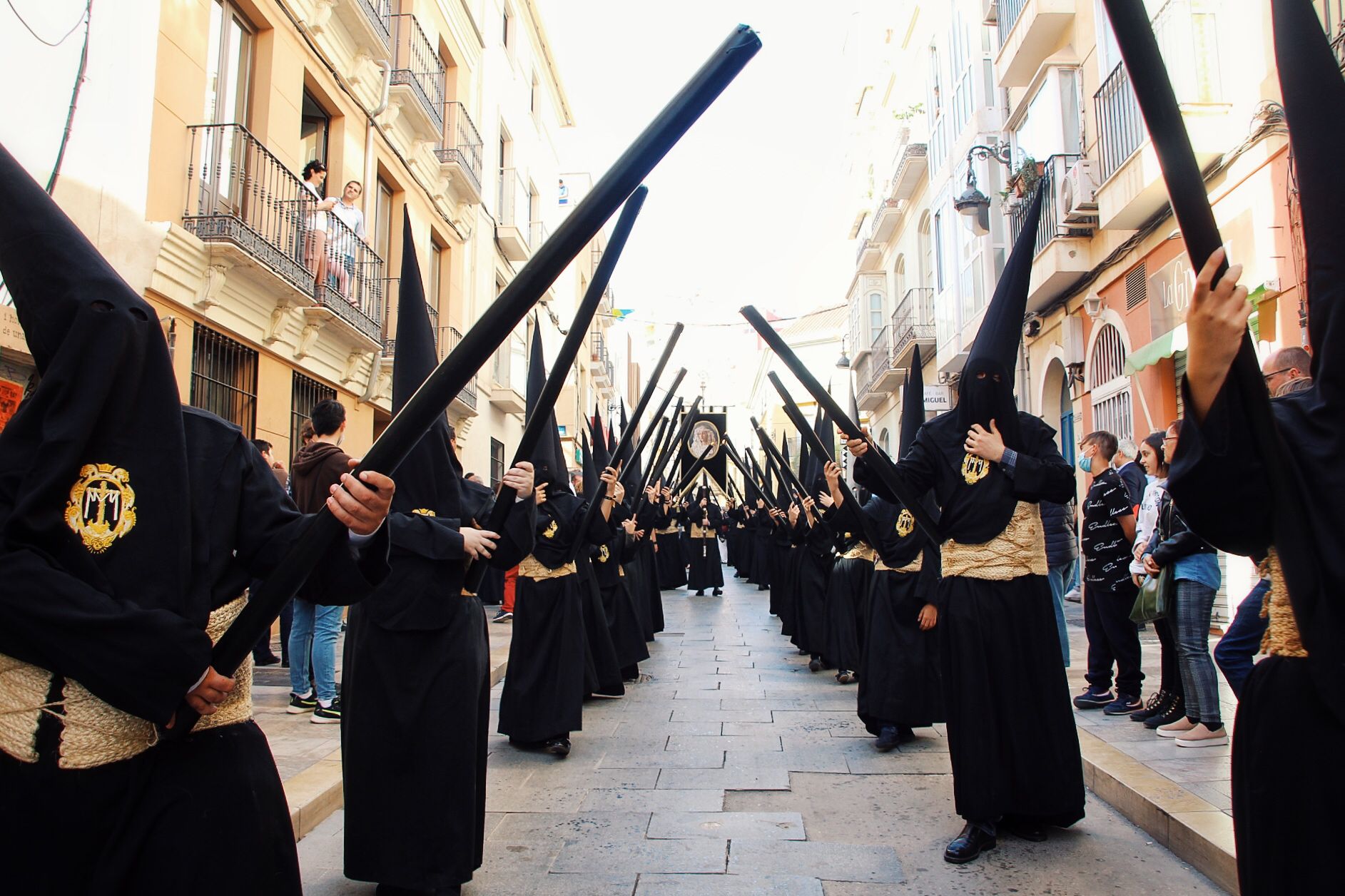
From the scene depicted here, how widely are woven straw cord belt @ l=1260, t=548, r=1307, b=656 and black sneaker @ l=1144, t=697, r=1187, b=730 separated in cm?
483

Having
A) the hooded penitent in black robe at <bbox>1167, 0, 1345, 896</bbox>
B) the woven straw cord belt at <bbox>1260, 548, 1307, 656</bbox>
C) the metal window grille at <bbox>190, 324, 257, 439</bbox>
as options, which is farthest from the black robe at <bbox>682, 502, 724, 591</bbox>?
the hooded penitent in black robe at <bbox>1167, 0, 1345, 896</bbox>

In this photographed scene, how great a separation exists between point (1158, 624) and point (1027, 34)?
11.6 metres

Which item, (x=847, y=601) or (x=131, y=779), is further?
(x=847, y=601)

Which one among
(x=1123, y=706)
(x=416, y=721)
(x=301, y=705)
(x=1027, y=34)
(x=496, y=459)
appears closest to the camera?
(x=416, y=721)

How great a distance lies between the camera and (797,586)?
11945 millimetres

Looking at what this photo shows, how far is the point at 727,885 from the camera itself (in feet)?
13.9

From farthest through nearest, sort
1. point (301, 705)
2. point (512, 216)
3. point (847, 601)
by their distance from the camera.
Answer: point (512, 216)
point (847, 601)
point (301, 705)

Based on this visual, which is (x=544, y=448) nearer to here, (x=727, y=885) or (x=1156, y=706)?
(x=727, y=885)

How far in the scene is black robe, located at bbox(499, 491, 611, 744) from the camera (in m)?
6.88

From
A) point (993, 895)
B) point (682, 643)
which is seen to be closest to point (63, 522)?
point (993, 895)

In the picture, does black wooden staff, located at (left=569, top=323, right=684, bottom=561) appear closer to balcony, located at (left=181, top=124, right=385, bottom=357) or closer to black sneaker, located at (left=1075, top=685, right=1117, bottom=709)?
black sneaker, located at (left=1075, top=685, right=1117, bottom=709)

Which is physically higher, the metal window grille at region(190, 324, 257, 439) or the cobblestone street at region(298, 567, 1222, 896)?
the metal window grille at region(190, 324, 257, 439)

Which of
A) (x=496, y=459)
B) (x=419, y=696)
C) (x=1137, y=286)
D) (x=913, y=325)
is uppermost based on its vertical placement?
(x=913, y=325)

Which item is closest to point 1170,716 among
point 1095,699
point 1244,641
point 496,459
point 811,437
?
point 1095,699
